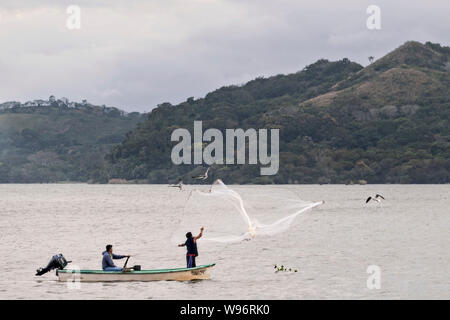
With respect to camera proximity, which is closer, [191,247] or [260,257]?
[191,247]

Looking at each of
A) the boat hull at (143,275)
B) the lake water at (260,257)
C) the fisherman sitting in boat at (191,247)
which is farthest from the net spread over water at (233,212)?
the boat hull at (143,275)

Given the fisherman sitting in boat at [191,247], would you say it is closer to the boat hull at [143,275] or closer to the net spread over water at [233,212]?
the boat hull at [143,275]

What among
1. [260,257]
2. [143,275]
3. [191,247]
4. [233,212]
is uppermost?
[233,212]

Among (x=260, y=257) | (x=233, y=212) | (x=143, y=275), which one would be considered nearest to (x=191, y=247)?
(x=233, y=212)

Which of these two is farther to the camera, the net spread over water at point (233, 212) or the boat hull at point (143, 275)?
the boat hull at point (143, 275)

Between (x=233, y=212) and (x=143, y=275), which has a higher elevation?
(x=233, y=212)

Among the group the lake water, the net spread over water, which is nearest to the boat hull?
the lake water

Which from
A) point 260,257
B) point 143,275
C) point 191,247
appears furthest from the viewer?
point 260,257

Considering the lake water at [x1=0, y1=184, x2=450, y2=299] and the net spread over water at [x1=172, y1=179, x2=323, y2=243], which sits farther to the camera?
the lake water at [x1=0, y1=184, x2=450, y2=299]

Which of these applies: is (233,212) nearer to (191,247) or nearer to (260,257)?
(191,247)

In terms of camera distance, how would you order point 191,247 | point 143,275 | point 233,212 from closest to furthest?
point 191,247
point 233,212
point 143,275

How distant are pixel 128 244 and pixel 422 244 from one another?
25.8m

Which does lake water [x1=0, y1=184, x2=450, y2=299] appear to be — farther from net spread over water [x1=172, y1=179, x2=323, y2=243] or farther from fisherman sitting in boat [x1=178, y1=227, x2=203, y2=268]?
fisherman sitting in boat [x1=178, y1=227, x2=203, y2=268]
